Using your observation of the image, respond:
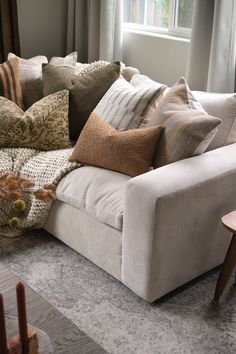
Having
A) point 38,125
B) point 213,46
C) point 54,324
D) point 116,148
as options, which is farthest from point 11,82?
point 54,324

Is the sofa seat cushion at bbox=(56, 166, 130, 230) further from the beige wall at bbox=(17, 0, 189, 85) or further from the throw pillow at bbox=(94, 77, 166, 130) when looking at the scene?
the beige wall at bbox=(17, 0, 189, 85)

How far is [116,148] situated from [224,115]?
0.56 meters

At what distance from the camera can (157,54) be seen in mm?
3553

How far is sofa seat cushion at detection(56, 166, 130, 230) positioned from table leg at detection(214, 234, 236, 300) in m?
0.49

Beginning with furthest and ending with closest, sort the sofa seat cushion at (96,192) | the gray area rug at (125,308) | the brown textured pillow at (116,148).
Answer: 1. the brown textured pillow at (116,148)
2. the sofa seat cushion at (96,192)
3. the gray area rug at (125,308)

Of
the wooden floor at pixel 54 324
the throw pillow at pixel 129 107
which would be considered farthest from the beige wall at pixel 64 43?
the wooden floor at pixel 54 324

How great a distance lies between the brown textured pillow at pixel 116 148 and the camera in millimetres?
2395

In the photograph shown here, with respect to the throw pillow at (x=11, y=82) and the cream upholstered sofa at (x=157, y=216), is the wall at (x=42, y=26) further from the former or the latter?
the cream upholstered sofa at (x=157, y=216)

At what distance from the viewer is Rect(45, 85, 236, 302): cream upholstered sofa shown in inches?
82.7

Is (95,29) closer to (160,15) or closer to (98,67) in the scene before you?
(160,15)

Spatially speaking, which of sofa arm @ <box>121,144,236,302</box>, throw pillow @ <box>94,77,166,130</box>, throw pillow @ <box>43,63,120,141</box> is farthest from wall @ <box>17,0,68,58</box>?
sofa arm @ <box>121,144,236,302</box>

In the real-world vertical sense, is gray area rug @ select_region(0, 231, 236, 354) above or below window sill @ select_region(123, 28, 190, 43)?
below

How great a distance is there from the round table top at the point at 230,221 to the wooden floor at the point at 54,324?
855mm

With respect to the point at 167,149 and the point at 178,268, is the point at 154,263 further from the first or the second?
the point at 167,149
